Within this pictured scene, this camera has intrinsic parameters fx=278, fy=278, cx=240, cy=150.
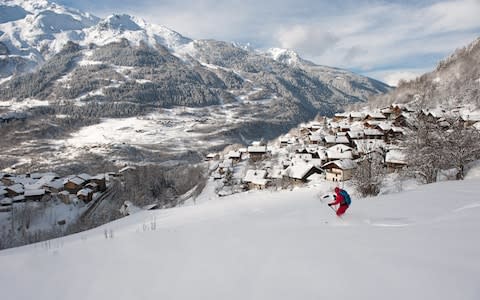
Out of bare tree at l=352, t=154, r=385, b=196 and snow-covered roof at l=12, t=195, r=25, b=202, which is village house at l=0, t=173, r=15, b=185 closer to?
snow-covered roof at l=12, t=195, r=25, b=202

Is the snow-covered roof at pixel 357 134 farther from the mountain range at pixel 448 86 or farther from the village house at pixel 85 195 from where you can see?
the village house at pixel 85 195

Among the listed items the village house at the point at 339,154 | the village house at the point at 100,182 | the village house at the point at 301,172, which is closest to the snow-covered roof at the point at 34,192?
the village house at the point at 100,182

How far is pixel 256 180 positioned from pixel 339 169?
11766 millimetres

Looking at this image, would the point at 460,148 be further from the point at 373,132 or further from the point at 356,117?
the point at 356,117

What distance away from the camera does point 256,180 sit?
41344 mm

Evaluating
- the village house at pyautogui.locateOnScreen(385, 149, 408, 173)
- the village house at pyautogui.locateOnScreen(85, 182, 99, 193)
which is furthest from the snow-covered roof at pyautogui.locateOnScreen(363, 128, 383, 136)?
the village house at pyautogui.locateOnScreen(85, 182, 99, 193)

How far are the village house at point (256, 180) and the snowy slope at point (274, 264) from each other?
33796mm

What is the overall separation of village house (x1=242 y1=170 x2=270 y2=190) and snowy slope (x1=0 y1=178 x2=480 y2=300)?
33.8 metres

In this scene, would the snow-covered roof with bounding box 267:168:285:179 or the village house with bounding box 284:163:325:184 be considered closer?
the village house with bounding box 284:163:325:184

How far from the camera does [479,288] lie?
2.98m

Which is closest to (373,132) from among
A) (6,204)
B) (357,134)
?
(357,134)

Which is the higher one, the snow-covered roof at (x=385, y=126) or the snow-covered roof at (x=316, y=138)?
the snow-covered roof at (x=385, y=126)

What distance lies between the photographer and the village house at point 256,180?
40281mm

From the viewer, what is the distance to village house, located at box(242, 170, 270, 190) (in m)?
40.3
